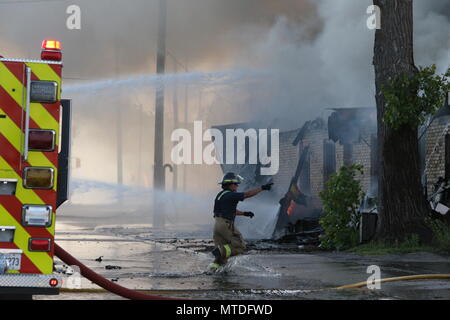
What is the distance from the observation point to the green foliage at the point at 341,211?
44.3ft

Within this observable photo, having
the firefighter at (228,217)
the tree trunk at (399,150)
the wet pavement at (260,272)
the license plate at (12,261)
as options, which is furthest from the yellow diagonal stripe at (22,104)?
the tree trunk at (399,150)

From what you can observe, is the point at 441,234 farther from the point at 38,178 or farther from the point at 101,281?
the point at 38,178

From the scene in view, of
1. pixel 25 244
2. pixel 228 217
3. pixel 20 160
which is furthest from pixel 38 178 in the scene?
pixel 228 217

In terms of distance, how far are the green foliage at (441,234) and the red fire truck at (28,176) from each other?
25.2ft

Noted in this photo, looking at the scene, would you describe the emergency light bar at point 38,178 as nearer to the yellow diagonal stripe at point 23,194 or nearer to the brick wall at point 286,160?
the yellow diagonal stripe at point 23,194

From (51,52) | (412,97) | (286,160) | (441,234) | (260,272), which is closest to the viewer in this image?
(51,52)

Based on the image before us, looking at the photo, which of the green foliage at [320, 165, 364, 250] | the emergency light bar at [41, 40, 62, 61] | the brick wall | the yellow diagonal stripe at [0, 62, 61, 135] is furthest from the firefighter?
the brick wall

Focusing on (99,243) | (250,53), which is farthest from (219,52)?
(99,243)

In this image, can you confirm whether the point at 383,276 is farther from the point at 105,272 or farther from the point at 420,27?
the point at 420,27

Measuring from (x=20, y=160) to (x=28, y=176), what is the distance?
119 mm

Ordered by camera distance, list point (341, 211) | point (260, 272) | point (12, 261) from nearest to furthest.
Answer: point (12, 261), point (260, 272), point (341, 211)

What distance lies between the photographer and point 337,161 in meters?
19.7

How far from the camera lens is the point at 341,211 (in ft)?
44.6

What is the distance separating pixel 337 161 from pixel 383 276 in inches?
429
